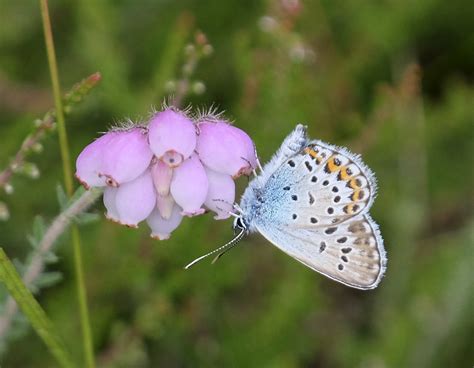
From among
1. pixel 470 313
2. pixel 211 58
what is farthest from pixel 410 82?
pixel 211 58

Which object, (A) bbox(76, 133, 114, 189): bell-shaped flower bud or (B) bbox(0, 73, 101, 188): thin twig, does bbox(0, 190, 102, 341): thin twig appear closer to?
(A) bbox(76, 133, 114, 189): bell-shaped flower bud

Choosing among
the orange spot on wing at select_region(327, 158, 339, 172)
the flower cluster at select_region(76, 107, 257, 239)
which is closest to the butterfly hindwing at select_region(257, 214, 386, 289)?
the orange spot on wing at select_region(327, 158, 339, 172)

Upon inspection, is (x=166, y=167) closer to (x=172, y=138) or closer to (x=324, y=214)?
(x=172, y=138)

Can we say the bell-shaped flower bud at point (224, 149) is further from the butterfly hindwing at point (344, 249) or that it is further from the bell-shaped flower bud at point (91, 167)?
the butterfly hindwing at point (344, 249)

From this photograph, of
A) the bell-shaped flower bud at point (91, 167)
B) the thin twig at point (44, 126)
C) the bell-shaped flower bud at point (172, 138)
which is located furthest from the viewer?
the thin twig at point (44, 126)

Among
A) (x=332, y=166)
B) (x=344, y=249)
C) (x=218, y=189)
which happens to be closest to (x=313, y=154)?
(x=332, y=166)

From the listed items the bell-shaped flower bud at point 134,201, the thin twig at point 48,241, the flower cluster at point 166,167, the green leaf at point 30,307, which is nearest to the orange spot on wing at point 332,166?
the flower cluster at point 166,167
